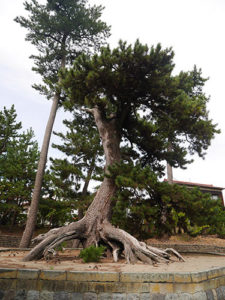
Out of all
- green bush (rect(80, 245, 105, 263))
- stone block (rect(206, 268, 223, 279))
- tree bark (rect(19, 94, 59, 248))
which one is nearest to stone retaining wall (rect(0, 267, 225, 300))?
stone block (rect(206, 268, 223, 279))

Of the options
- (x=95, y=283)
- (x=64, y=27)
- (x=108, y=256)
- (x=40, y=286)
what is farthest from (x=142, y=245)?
(x=64, y=27)

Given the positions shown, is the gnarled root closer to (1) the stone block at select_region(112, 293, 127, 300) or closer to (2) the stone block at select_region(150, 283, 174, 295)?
(2) the stone block at select_region(150, 283, 174, 295)

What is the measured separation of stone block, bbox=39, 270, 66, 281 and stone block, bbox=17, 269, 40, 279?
12cm

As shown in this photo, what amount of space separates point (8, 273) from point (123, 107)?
7190mm

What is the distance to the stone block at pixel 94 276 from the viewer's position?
4105mm

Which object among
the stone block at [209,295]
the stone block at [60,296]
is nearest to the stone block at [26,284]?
the stone block at [60,296]

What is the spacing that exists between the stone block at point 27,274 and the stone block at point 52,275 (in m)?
0.12

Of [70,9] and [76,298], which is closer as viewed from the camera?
[76,298]

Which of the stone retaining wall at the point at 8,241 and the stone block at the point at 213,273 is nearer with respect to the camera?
the stone block at the point at 213,273

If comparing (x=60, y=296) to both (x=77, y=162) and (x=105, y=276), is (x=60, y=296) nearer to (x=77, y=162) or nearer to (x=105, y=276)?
(x=105, y=276)

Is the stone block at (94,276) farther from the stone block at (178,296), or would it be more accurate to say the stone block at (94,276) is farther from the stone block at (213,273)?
the stone block at (213,273)

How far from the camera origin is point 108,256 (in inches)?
294

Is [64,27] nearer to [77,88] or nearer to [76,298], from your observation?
[77,88]

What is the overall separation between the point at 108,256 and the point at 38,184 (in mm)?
6170
